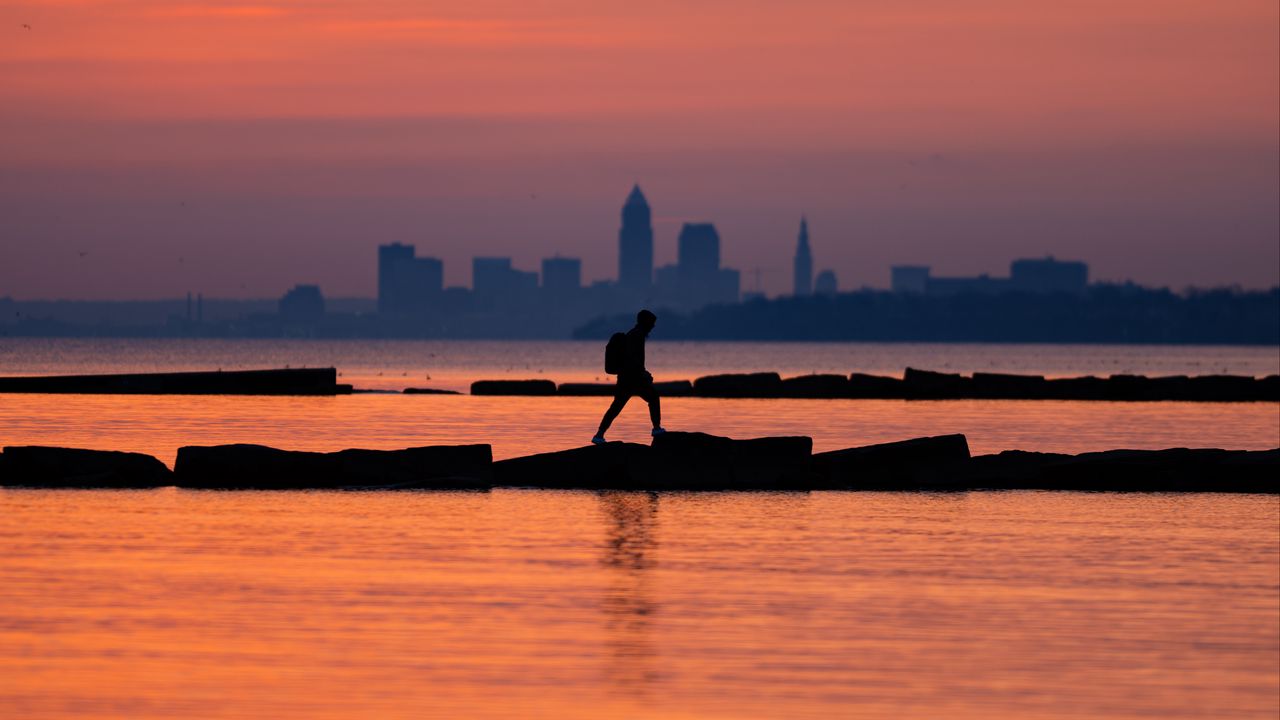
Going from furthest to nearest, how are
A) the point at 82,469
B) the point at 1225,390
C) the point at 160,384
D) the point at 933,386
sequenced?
the point at 1225,390 < the point at 933,386 < the point at 160,384 < the point at 82,469

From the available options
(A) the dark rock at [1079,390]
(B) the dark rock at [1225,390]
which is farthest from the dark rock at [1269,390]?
(A) the dark rock at [1079,390]

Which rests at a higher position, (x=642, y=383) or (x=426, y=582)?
(x=642, y=383)

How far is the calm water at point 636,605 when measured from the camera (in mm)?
9711

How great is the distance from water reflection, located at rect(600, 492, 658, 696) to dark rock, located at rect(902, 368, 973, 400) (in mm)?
39335

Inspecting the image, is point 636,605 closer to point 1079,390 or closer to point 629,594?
point 629,594

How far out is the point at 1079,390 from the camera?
5978 centimetres

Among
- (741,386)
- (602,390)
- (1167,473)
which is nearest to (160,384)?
(602,390)

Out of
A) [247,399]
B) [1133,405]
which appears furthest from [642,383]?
[1133,405]

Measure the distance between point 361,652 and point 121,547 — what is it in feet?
17.8

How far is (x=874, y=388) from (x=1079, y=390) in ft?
19.5

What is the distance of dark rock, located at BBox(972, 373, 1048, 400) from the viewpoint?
59250 millimetres

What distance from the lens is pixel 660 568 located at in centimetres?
1459

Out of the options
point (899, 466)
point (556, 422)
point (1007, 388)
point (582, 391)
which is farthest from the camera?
point (1007, 388)

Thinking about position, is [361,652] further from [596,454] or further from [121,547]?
[596,454]
